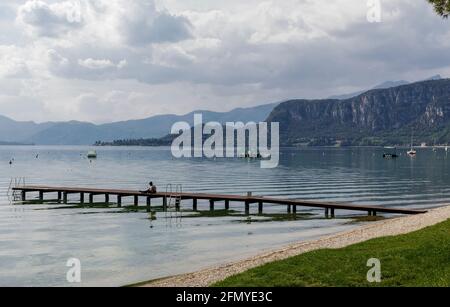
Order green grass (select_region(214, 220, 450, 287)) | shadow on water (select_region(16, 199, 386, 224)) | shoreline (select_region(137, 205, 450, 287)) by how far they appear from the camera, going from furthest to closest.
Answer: shadow on water (select_region(16, 199, 386, 224)) < shoreline (select_region(137, 205, 450, 287)) < green grass (select_region(214, 220, 450, 287))

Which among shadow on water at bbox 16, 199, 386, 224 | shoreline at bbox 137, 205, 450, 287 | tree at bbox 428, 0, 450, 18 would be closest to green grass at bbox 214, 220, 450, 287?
shoreline at bbox 137, 205, 450, 287

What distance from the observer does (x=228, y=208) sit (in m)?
65.4

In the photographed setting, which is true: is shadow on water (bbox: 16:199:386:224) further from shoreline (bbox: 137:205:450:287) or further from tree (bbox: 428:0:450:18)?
tree (bbox: 428:0:450:18)

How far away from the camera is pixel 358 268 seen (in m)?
21.9

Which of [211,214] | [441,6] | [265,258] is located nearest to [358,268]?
[265,258]

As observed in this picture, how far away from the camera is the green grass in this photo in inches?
784

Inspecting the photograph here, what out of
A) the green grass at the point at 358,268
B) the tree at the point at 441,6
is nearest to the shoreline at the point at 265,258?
the green grass at the point at 358,268

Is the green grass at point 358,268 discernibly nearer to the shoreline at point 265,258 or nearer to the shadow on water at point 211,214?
the shoreline at point 265,258

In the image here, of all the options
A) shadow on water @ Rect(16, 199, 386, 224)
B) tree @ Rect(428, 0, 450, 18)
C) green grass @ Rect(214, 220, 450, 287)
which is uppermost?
tree @ Rect(428, 0, 450, 18)

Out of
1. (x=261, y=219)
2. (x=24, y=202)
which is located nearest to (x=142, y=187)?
(x=24, y=202)

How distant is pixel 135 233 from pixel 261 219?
15.5 meters

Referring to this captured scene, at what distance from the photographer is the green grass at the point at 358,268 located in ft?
65.3

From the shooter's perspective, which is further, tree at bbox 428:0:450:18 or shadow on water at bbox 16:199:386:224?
shadow on water at bbox 16:199:386:224
